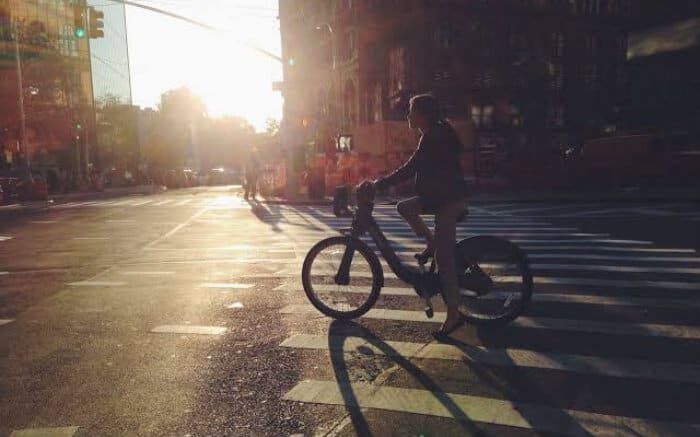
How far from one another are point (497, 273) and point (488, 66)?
33.8 meters

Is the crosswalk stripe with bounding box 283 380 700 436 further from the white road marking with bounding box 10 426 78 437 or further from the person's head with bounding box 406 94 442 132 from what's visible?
the person's head with bounding box 406 94 442 132

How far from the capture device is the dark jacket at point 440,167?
186 inches

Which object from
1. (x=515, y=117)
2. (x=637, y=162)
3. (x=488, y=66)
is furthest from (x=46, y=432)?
(x=515, y=117)

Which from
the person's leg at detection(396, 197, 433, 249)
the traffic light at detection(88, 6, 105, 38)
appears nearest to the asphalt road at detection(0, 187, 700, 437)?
the person's leg at detection(396, 197, 433, 249)

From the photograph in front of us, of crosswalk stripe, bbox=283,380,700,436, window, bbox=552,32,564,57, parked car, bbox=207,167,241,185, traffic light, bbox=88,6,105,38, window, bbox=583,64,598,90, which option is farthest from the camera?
parked car, bbox=207,167,241,185

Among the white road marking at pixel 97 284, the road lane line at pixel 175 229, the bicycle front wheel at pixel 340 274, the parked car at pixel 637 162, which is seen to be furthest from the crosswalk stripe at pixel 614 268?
the parked car at pixel 637 162

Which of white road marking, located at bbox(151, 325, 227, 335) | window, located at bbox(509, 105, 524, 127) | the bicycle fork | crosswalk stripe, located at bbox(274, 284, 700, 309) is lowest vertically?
white road marking, located at bbox(151, 325, 227, 335)

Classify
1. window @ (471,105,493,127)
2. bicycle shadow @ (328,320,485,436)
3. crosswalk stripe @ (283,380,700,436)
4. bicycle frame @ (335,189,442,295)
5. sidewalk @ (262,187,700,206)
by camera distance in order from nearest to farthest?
crosswalk stripe @ (283,380,700,436), bicycle shadow @ (328,320,485,436), bicycle frame @ (335,189,442,295), sidewalk @ (262,187,700,206), window @ (471,105,493,127)

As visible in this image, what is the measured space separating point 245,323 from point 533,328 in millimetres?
2782

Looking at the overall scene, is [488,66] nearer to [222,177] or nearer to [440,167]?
[440,167]

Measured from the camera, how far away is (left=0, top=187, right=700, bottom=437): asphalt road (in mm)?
3332

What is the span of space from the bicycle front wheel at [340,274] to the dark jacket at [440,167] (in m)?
1.07

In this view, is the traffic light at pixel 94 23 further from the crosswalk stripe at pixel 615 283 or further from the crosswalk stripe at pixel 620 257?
the crosswalk stripe at pixel 615 283

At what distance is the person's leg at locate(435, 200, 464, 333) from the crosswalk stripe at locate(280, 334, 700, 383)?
35 cm
